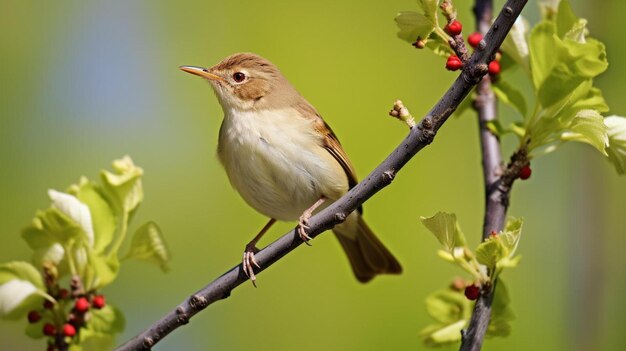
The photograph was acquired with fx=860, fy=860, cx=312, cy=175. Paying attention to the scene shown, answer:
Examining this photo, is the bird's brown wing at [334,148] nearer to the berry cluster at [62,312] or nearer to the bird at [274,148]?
the bird at [274,148]

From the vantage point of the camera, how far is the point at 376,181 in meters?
2.21

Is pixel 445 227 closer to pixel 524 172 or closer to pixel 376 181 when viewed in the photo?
pixel 376 181

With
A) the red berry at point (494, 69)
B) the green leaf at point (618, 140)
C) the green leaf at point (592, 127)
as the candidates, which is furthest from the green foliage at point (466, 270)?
the red berry at point (494, 69)

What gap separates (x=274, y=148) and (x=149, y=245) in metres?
0.81

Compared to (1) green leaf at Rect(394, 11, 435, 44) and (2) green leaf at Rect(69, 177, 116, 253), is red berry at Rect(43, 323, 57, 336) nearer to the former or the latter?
(2) green leaf at Rect(69, 177, 116, 253)

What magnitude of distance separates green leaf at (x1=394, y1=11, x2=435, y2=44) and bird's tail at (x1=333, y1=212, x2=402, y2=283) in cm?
175

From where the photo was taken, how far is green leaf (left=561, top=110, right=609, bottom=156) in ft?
7.75

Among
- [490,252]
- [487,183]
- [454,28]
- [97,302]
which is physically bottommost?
[490,252]

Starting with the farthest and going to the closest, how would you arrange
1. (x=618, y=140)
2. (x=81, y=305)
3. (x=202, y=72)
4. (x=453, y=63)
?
(x=202, y=72) → (x=81, y=305) → (x=618, y=140) → (x=453, y=63)

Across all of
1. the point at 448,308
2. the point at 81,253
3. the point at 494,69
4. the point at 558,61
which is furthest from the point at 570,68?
the point at 81,253

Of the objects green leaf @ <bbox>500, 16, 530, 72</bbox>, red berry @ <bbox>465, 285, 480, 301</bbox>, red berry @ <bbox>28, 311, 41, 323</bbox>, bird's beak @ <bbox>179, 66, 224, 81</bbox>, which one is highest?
bird's beak @ <bbox>179, 66, 224, 81</bbox>

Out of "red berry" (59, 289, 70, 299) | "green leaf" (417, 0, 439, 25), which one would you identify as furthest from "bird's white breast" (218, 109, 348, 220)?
"green leaf" (417, 0, 439, 25)

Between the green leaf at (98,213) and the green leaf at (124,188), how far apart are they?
0.04 meters

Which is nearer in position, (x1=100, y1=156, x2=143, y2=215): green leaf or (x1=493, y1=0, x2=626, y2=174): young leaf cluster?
(x1=493, y1=0, x2=626, y2=174): young leaf cluster
